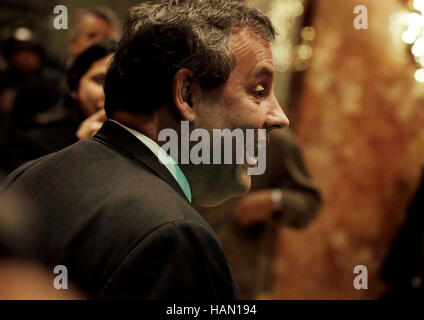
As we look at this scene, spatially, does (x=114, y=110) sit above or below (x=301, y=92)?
below

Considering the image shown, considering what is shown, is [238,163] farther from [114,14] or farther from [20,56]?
[20,56]

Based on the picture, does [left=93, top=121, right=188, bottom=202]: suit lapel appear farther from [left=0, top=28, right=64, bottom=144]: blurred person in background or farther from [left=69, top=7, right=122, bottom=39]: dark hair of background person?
[left=69, top=7, right=122, bottom=39]: dark hair of background person

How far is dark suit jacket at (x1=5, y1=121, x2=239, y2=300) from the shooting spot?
3.33 feet

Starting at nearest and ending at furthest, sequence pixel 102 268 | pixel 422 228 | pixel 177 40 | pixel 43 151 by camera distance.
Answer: pixel 102 268 → pixel 177 40 → pixel 43 151 → pixel 422 228

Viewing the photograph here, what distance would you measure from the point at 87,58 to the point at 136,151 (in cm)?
90

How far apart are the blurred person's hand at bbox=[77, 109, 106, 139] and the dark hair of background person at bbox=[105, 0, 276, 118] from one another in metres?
0.50

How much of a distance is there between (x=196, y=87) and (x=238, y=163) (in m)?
0.22

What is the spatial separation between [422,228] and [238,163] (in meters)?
2.45

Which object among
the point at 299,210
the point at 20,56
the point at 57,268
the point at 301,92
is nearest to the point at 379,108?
the point at 301,92

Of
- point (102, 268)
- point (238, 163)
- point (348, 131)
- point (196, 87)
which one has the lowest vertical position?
point (102, 268)

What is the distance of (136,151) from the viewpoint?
4.01ft

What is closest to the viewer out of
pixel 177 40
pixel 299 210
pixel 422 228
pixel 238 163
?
A: pixel 177 40

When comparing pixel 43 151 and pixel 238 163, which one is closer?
pixel 238 163

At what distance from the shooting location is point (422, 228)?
11.5 ft
